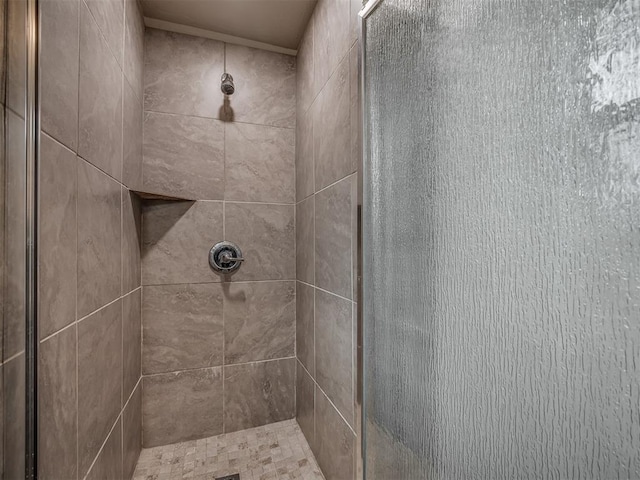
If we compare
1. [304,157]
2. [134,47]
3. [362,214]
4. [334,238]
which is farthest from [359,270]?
[134,47]

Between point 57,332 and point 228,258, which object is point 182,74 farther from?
point 57,332

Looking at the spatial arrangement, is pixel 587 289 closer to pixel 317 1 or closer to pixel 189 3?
pixel 317 1

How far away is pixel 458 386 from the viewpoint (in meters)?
0.52

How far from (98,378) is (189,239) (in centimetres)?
71

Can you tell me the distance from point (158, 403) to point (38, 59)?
140cm

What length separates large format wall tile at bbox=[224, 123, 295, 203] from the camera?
1521mm

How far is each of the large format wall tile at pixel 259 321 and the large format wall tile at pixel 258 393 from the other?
0.05 metres

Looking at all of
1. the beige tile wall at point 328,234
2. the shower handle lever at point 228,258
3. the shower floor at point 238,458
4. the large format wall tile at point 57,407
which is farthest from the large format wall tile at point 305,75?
the shower floor at point 238,458

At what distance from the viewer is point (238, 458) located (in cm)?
131

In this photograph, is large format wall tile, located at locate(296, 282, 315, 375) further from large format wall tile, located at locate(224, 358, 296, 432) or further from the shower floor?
the shower floor

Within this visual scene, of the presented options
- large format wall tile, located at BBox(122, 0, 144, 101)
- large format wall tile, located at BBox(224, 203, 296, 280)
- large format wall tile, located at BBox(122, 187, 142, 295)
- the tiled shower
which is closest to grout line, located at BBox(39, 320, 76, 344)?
the tiled shower

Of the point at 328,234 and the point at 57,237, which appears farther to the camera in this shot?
the point at 328,234

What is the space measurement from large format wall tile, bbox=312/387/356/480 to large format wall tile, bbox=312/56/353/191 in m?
0.86

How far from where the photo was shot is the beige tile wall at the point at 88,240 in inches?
24.8
